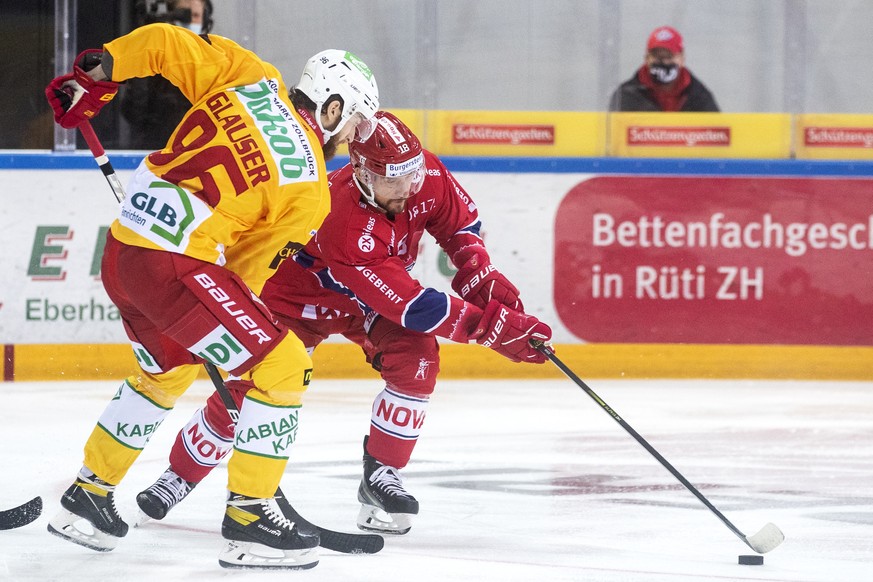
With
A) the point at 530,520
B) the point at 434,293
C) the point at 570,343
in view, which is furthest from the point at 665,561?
the point at 570,343

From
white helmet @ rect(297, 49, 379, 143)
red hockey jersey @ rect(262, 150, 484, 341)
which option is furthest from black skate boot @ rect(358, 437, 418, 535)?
white helmet @ rect(297, 49, 379, 143)

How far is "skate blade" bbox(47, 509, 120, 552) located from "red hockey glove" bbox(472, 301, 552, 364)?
37.7 inches

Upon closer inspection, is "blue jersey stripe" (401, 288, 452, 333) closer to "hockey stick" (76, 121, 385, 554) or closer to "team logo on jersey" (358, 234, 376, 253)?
"team logo on jersey" (358, 234, 376, 253)

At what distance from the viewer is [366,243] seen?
345 centimetres

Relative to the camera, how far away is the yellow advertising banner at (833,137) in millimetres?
6969

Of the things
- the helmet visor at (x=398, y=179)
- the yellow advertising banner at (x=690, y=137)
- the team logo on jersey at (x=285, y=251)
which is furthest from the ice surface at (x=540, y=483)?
the yellow advertising banner at (x=690, y=137)

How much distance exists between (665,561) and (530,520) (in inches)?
20.9

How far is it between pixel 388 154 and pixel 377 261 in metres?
0.25

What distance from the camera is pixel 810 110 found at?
703 cm

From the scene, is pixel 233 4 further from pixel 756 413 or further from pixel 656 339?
pixel 756 413

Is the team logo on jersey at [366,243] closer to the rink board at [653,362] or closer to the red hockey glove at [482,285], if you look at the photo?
the red hockey glove at [482,285]

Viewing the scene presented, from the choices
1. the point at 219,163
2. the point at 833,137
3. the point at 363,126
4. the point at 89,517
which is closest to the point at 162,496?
the point at 89,517

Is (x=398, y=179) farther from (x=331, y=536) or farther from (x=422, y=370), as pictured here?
(x=331, y=536)

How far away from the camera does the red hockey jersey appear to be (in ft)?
11.3
